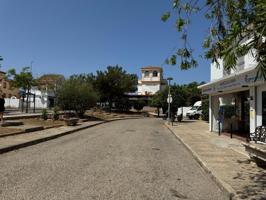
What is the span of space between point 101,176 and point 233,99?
1597 cm

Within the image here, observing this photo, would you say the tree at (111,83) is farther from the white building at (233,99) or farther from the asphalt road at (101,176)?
the asphalt road at (101,176)

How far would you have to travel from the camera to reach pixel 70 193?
6469mm

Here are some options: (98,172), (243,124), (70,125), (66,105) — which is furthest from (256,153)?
(66,105)

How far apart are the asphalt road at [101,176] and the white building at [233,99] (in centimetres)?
478

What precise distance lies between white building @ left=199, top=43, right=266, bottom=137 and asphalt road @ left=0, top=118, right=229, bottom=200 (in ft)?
15.7

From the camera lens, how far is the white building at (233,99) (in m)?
14.6

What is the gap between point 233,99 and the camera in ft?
72.3

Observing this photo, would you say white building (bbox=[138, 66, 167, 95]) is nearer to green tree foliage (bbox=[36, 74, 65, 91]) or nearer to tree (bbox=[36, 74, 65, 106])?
green tree foliage (bbox=[36, 74, 65, 91])

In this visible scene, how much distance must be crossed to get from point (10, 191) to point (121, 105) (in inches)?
2096

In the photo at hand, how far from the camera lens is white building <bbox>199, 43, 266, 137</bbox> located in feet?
48.0

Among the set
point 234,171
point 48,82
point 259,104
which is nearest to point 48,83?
point 48,82

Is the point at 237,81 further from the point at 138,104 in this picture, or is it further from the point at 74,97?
the point at 138,104

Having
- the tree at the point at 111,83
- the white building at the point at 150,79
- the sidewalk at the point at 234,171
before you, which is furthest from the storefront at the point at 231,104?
the white building at the point at 150,79

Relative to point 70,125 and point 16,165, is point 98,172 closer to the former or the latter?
point 16,165
